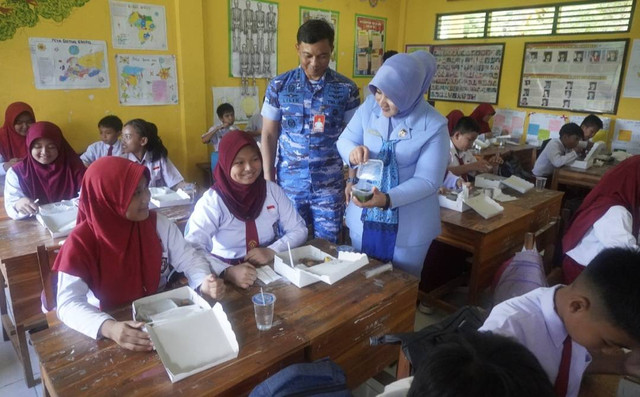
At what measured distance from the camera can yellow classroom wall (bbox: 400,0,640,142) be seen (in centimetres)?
501

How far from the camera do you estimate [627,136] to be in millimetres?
5047

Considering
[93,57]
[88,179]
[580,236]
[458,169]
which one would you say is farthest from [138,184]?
[93,57]

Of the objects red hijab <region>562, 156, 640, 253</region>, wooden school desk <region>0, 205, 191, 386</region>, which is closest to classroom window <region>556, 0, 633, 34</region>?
red hijab <region>562, 156, 640, 253</region>

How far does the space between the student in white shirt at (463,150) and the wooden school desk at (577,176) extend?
1.18 m

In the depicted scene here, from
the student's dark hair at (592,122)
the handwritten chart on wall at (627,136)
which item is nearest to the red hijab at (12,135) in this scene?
the student's dark hair at (592,122)

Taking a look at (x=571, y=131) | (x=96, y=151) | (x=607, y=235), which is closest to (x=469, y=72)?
(x=571, y=131)

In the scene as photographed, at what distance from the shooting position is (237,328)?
127 cm

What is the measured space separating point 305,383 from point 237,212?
3.24 feet

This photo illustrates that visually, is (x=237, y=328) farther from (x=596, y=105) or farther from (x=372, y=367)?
(x=596, y=105)

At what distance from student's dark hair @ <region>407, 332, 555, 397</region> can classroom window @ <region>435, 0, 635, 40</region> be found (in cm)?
569

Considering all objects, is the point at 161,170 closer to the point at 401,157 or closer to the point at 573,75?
the point at 401,157

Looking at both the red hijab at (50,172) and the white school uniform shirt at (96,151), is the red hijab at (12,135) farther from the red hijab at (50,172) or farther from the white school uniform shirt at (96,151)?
the red hijab at (50,172)

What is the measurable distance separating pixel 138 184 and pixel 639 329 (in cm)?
147

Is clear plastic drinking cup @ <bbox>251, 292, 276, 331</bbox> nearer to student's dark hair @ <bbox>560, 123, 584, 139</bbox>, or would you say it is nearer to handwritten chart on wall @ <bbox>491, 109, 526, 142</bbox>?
student's dark hair @ <bbox>560, 123, 584, 139</bbox>
